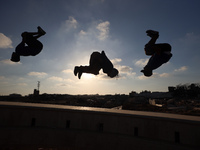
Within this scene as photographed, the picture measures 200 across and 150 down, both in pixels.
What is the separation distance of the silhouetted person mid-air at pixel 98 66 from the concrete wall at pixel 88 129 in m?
8.49

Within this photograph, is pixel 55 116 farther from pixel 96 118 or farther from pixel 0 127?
pixel 0 127

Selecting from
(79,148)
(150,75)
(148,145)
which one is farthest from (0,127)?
(150,75)

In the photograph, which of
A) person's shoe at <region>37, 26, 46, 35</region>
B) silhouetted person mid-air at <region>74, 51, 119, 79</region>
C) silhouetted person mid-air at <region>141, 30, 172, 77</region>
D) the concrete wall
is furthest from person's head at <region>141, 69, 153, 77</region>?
the concrete wall

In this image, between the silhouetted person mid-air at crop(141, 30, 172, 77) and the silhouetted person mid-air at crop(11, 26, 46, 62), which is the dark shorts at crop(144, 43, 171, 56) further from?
the silhouetted person mid-air at crop(11, 26, 46, 62)

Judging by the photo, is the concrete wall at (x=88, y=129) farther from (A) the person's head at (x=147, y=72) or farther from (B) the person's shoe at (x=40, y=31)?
(B) the person's shoe at (x=40, y=31)

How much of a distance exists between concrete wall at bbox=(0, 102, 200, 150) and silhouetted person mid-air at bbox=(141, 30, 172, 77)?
972 cm

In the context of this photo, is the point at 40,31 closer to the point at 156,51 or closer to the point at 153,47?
the point at 153,47

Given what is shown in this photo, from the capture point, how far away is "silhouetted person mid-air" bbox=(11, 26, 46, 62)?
25.6ft

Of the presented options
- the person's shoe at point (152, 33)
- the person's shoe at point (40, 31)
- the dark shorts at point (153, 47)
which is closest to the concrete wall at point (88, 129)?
the dark shorts at point (153, 47)

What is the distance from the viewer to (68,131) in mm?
16094

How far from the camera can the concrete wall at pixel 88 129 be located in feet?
43.5

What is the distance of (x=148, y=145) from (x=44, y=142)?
13553 millimetres

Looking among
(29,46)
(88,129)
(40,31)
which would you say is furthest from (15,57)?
(88,129)

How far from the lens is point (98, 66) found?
8391 millimetres
